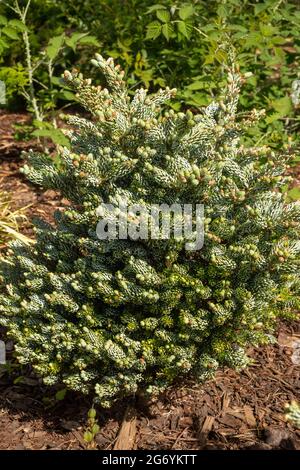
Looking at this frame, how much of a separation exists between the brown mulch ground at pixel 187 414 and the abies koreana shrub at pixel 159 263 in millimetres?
273

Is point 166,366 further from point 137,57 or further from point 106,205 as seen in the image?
point 137,57

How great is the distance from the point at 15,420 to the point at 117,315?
32.6 inches

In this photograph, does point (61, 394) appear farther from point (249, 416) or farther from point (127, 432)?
point (249, 416)

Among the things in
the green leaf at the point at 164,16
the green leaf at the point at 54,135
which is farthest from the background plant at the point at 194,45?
the green leaf at the point at 54,135

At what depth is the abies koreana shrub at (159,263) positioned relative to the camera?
2.72 metres

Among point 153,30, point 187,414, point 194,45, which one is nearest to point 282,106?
point 194,45

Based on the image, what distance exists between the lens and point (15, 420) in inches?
126

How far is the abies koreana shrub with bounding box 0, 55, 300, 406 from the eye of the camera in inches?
107

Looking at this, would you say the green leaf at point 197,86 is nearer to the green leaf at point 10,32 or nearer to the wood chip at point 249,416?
the green leaf at point 10,32

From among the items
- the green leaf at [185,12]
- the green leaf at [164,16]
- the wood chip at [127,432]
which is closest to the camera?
the wood chip at [127,432]

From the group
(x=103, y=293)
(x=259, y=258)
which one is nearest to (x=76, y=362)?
(x=103, y=293)

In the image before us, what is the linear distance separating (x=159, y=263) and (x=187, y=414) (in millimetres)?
867

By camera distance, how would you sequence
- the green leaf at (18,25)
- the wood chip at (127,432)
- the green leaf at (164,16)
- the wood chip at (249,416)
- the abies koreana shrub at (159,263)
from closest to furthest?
1. the abies koreana shrub at (159,263)
2. the wood chip at (127,432)
3. the wood chip at (249,416)
4. the green leaf at (164,16)
5. the green leaf at (18,25)

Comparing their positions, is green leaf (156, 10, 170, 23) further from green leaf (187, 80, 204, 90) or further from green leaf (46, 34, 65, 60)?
green leaf (46, 34, 65, 60)
